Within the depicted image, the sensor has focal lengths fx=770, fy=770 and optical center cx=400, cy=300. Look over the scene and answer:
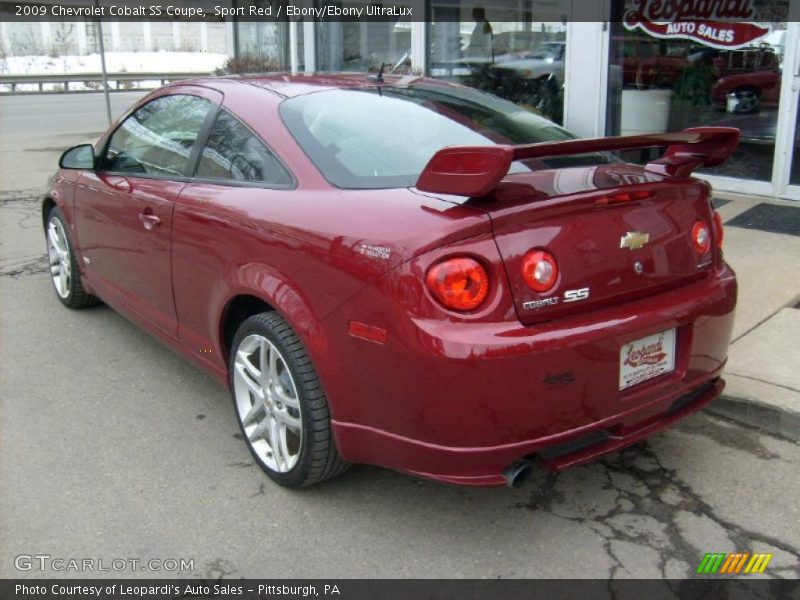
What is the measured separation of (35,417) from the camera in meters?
3.79

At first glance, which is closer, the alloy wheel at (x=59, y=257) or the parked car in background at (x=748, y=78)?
the alloy wheel at (x=59, y=257)

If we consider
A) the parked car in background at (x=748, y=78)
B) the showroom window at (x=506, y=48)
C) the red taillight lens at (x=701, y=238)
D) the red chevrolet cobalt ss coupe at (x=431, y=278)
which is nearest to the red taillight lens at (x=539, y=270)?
the red chevrolet cobalt ss coupe at (x=431, y=278)

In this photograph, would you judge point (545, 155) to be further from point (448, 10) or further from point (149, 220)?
point (448, 10)

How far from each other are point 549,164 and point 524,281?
74cm

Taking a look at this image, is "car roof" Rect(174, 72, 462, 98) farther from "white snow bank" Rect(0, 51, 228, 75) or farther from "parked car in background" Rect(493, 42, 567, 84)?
"white snow bank" Rect(0, 51, 228, 75)

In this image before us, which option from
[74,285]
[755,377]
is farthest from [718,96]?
[74,285]

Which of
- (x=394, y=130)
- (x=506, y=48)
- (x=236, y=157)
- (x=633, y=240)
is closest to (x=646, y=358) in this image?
(x=633, y=240)

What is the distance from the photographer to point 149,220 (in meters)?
3.73

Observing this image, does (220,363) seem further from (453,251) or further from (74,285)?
(74,285)

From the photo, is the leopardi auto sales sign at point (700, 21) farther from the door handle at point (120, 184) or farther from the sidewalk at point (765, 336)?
the door handle at point (120, 184)

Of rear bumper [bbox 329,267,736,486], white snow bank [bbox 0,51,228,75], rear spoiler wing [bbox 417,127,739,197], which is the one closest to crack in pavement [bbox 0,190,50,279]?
rear bumper [bbox 329,267,736,486]

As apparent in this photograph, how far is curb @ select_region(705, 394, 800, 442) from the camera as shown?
133 inches

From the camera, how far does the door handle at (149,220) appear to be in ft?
12.1

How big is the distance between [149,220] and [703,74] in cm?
620
